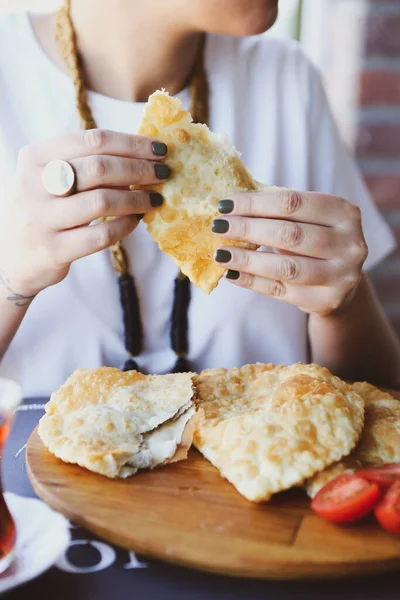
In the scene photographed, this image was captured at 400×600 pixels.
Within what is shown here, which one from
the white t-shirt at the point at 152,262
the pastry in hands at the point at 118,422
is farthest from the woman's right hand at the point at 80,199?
the white t-shirt at the point at 152,262

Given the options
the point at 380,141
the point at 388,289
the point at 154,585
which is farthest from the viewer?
the point at 388,289

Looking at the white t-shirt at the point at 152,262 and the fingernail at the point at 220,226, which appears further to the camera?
the white t-shirt at the point at 152,262

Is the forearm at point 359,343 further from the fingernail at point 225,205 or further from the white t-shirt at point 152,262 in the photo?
the fingernail at point 225,205

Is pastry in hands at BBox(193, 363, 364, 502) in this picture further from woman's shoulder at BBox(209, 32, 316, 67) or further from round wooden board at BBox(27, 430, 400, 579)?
woman's shoulder at BBox(209, 32, 316, 67)

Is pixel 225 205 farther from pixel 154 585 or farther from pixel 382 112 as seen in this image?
pixel 382 112

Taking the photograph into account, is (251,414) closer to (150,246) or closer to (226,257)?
(226,257)

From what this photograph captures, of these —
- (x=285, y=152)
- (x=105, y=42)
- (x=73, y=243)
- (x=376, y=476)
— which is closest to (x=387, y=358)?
(x=285, y=152)

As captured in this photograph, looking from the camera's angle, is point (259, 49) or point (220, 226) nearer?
point (220, 226)

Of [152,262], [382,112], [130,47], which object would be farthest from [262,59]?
[382,112]
